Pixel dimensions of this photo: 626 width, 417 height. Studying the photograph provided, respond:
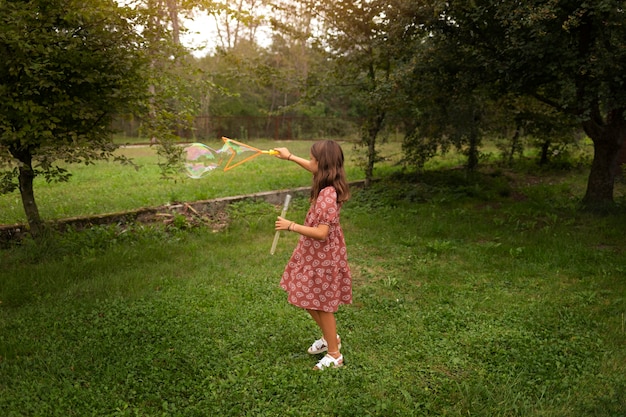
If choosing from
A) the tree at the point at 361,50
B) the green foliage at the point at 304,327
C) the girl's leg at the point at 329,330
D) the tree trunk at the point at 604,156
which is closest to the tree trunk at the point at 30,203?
the green foliage at the point at 304,327

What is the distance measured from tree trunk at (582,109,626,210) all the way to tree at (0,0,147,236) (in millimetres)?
8084

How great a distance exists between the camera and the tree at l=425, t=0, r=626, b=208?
22.7 ft

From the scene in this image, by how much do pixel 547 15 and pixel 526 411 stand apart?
17.2ft

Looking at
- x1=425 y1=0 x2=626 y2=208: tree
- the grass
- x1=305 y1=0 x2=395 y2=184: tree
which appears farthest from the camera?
x1=305 y1=0 x2=395 y2=184: tree

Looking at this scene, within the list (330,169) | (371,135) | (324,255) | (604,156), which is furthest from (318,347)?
(604,156)

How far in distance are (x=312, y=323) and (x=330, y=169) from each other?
1806mm

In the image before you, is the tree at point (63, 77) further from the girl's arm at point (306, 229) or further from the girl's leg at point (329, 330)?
the girl's leg at point (329, 330)

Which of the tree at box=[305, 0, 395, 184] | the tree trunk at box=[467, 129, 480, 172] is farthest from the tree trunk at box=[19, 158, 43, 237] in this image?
the tree trunk at box=[467, 129, 480, 172]

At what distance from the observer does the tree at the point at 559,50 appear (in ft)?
22.7

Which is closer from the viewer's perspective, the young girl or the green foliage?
the green foliage

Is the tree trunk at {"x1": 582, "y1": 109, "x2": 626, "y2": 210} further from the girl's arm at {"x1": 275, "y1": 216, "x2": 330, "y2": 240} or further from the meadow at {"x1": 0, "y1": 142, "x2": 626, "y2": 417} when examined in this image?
the girl's arm at {"x1": 275, "y1": 216, "x2": 330, "y2": 240}

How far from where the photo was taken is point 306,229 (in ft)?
12.3

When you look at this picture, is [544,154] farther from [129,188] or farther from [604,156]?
[129,188]

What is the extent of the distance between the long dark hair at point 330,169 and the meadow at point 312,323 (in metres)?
1.50
